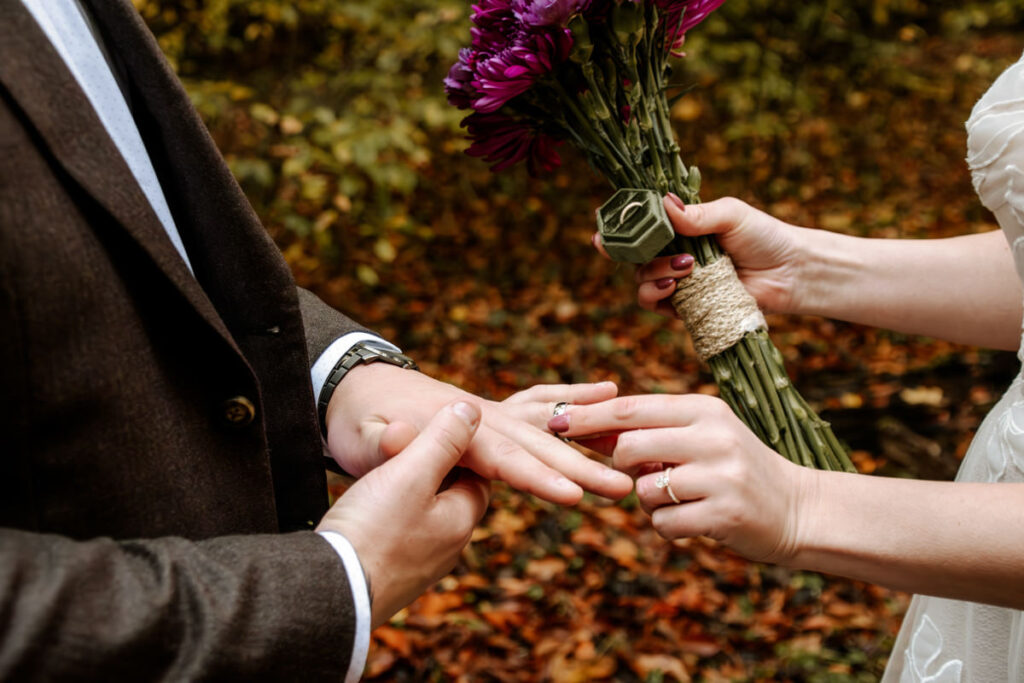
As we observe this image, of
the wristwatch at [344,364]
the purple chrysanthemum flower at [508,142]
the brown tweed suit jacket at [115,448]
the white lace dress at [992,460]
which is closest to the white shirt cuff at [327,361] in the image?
the wristwatch at [344,364]

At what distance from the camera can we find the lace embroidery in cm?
153

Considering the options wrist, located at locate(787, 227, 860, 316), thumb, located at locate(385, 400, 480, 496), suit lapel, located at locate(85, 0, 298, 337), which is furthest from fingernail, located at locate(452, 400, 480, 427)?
wrist, located at locate(787, 227, 860, 316)

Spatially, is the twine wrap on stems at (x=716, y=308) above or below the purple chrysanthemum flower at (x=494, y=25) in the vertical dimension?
below

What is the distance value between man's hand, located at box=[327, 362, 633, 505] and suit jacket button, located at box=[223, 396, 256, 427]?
0.24m

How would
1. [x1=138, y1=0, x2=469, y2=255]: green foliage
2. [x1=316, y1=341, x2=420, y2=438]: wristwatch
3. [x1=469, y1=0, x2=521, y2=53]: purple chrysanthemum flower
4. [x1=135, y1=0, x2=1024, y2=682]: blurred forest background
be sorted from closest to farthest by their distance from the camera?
[x1=469, y1=0, x2=521, y2=53]: purple chrysanthemum flower, [x1=316, y1=341, x2=420, y2=438]: wristwatch, [x1=135, y1=0, x2=1024, y2=682]: blurred forest background, [x1=138, y1=0, x2=469, y2=255]: green foliage

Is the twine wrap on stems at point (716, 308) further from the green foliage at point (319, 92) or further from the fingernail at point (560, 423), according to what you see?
the green foliage at point (319, 92)

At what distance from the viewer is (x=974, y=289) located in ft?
5.45

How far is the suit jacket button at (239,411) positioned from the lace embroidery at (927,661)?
4.89 feet

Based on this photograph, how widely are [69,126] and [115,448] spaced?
396 mm

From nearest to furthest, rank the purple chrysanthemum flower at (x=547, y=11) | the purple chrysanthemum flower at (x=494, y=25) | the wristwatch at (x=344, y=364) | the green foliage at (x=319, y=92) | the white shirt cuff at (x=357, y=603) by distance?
the white shirt cuff at (x=357, y=603) < the purple chrysanthemum flower at (x=547, y=11) < the purple chrysanthemum flower at (x=494, y=25) < the wristwatch at (x=344, y=364) < the green foliage at (x=319, y=92)

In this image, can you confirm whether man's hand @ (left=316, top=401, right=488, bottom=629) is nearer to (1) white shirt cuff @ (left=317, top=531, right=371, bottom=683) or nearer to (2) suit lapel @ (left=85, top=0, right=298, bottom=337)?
(1) white shirt cuff @ (left=317, top=531, right=371, bottom=683)

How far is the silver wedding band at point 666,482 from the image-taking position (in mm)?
1231

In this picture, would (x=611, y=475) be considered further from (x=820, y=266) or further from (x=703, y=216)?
(x=820, y=266)

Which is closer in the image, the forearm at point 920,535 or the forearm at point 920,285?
the forearm at point 920,535
